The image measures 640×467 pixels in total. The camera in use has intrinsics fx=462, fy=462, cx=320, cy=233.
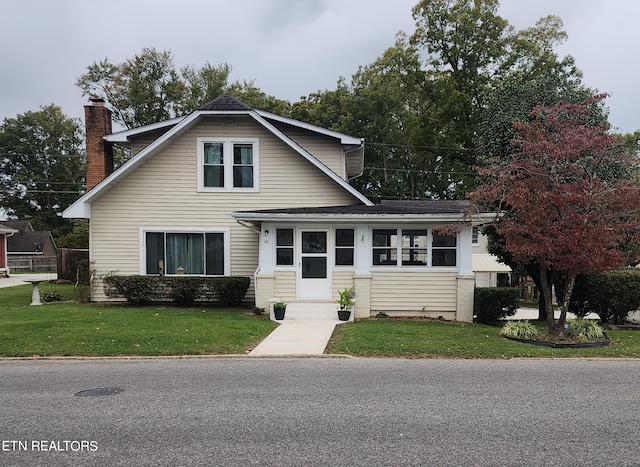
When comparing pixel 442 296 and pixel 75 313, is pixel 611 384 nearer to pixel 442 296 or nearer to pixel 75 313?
pixel 442 296

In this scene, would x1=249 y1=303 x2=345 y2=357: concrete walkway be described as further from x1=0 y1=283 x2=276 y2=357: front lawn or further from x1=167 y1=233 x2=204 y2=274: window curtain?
x1=167 y1=233 x2=204 y2=274: window curtain

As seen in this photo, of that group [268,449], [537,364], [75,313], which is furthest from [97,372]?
[537,364]

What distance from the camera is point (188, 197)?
15508mm

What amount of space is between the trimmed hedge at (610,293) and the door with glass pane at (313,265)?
7.37 m

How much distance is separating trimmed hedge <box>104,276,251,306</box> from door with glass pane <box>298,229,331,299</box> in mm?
2149

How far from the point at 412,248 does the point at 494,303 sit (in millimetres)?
2820

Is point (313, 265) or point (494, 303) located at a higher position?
point (313, 265)

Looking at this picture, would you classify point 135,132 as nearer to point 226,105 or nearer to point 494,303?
point 226,105

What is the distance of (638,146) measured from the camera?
14125 millimetres

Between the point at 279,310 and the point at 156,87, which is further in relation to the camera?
the point at 156,87

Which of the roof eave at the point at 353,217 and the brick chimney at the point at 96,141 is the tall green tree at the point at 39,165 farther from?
the roof eave at the point at 353,217

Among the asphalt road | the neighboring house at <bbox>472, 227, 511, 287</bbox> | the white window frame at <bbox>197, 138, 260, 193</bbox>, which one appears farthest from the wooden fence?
the asphalt road

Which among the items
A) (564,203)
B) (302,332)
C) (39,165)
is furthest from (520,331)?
(39,165)

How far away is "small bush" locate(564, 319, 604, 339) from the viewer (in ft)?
33.1
